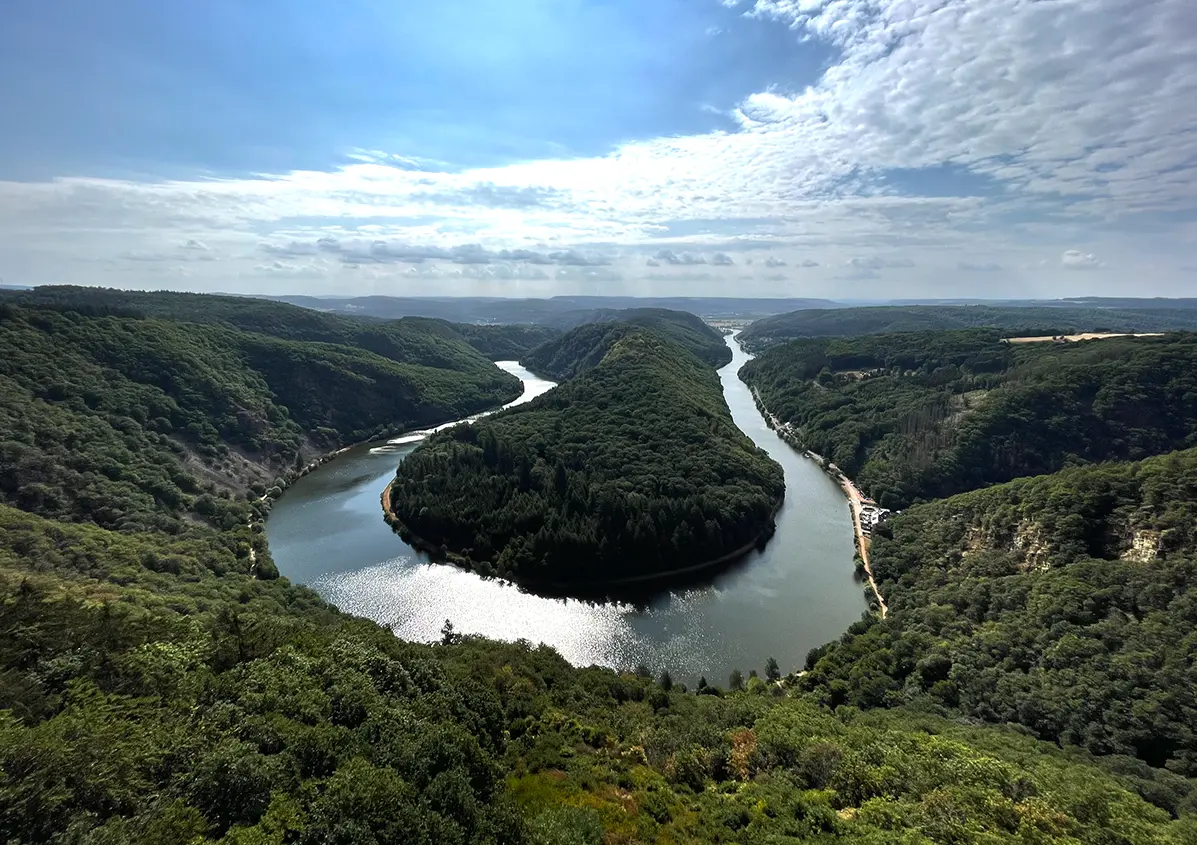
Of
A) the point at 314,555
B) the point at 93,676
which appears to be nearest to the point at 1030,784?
the point at 93,676

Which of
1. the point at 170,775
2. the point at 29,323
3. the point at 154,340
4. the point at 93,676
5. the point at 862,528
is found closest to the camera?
the point at 170,775

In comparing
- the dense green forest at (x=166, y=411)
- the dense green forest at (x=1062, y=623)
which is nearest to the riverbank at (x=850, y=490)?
the dense green forest at (x=1062, y=623)

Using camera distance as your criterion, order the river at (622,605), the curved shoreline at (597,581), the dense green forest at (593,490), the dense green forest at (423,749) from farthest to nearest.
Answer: the dense green forest at (593,490)
the curved shoreline at (597,581)
the river at (622,605)
the dense green forest at (423,749)

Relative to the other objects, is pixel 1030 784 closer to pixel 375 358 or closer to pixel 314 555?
pixel 314 555

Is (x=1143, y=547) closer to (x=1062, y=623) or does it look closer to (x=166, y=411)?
(x=1062, y=623)

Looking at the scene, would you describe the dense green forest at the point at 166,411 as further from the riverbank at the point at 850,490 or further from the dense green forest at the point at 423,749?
the riverbank at the point at 850,490

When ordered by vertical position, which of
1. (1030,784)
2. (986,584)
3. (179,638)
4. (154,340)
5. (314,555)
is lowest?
(314,555)
